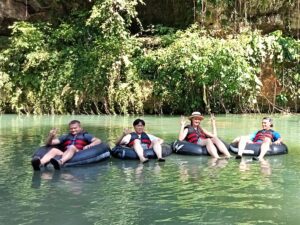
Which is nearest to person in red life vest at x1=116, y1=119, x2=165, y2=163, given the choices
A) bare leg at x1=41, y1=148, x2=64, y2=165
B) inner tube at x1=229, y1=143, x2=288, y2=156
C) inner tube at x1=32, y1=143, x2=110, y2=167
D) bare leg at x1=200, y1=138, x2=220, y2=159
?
inner tube at x1=32, y1=143, x2=110, y2=167

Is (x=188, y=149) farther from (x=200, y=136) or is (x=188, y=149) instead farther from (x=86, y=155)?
(x=86, y=155)

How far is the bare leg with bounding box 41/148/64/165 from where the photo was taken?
7898mm

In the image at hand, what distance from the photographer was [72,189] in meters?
6.41

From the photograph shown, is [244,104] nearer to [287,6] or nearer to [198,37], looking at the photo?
[198,37]

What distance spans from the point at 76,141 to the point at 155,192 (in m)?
2.70

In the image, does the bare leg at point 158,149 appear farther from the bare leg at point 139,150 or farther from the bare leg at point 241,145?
the bare leg at point 241,145

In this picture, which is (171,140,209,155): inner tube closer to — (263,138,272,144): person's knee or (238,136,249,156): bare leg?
(238,136,249,156): bare leg

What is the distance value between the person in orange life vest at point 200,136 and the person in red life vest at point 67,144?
1.87 meters

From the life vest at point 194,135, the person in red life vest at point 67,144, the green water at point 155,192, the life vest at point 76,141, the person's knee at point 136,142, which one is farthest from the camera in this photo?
the life vest at point 194,135

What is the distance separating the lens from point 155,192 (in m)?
6.25

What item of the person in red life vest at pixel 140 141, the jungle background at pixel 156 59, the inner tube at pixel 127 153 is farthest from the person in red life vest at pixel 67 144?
the jungle background at pixel 156 59

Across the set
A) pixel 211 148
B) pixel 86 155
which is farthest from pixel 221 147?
pixel 86 155

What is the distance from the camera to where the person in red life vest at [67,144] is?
7855 millimetres

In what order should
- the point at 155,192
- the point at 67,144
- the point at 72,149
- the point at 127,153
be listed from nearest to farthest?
the point at 155,192 → the point at 72,149 → the point at 67,144 → the point at 127,153
